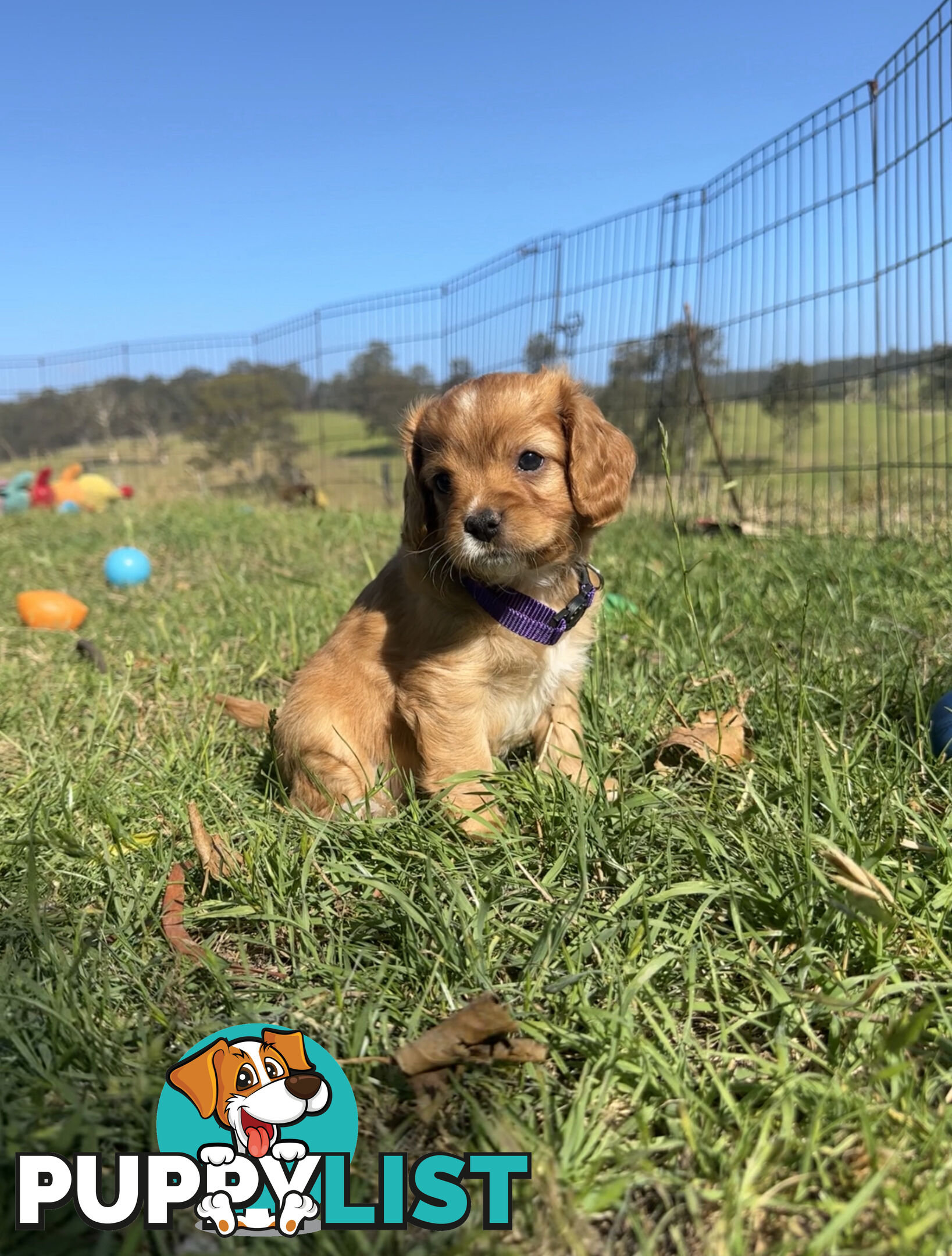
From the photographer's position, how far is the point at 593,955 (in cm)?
177

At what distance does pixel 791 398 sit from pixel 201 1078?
23.6 ft

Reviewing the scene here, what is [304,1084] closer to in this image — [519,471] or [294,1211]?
[294,1211]

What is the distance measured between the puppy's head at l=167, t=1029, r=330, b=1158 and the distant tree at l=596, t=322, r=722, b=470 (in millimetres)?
6924

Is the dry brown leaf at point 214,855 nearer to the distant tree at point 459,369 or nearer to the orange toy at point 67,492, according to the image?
the distant tree at point 459,369

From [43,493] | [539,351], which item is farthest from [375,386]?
[43,493]

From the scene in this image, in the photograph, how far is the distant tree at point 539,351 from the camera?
9.91m

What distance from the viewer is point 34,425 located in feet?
65.6

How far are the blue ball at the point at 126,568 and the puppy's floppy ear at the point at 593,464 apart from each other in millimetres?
4272

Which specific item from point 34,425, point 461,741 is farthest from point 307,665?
point 34,425

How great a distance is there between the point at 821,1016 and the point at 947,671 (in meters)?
1.65

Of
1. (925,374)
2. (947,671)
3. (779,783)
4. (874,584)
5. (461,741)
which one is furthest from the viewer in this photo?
(925,374)

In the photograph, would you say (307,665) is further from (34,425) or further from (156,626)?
(34,425)

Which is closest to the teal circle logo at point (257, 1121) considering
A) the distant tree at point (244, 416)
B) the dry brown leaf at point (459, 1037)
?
the dry brown leaf at point (459, 1037)

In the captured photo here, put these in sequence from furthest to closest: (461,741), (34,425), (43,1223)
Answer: (34,425), (461,741), (43,1223)
